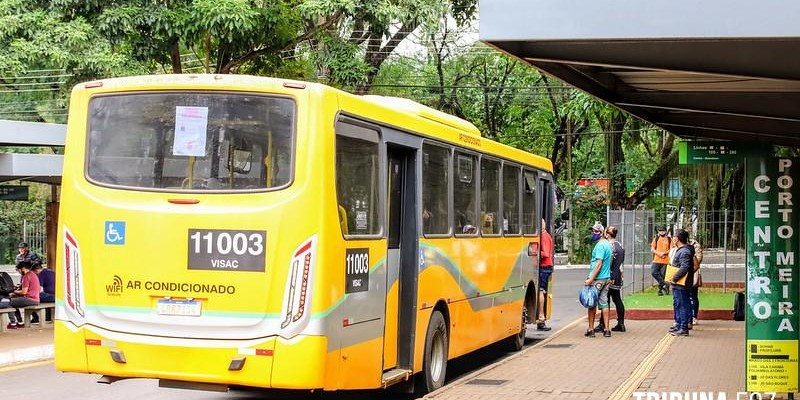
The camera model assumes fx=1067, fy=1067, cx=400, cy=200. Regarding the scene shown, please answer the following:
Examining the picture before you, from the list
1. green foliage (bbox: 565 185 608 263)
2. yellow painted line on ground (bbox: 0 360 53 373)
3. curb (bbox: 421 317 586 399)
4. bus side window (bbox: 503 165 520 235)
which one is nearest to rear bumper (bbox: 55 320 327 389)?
curb (bbox: 421 317 586 399)

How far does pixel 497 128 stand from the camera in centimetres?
4572

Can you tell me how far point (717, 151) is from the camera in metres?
10.5

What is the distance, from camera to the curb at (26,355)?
14.2 metres

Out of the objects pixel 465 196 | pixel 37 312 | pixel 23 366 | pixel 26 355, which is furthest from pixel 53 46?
pixel 465 196

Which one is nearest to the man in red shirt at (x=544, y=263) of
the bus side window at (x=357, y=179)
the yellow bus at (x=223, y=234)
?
the yellow bus at (x=223, y=234)

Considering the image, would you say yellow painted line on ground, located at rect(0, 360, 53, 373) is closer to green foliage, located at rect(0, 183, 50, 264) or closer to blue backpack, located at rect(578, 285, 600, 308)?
blue backpack, located at rect(578, 285, 600, 308)

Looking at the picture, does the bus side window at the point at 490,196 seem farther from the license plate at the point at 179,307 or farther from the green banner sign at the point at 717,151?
the license plate at the point at 179,307

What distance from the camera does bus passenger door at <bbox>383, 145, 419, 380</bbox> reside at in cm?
1070

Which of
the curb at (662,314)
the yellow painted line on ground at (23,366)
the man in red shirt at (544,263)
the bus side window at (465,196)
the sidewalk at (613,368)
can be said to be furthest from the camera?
the curb at (662,314)

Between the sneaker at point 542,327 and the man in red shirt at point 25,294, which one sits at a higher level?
the man in red shirt at point 25,294

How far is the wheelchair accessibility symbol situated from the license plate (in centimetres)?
67

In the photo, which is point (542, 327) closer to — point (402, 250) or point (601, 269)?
point (601, 269)

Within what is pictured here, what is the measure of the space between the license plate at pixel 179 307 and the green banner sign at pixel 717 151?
498cm

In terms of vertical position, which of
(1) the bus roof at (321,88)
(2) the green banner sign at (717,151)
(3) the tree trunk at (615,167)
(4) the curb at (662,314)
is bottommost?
(4) the curb at (662,314)
